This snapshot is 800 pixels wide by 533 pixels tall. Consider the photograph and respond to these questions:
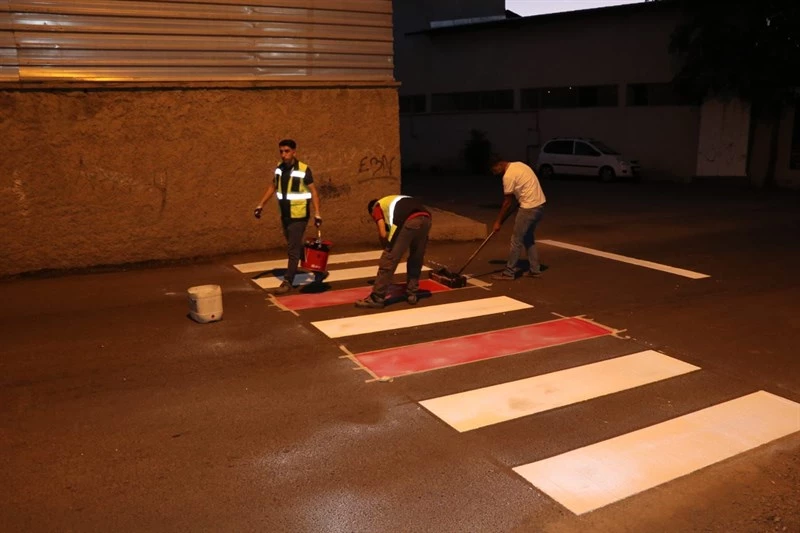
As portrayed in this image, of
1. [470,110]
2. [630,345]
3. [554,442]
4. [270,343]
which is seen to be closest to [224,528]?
[554,442]

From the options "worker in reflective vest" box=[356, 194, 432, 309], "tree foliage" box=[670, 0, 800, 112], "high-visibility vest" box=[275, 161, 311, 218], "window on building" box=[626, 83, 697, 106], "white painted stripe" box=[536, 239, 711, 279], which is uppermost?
"tree foliage" box=[670, 0, 800, 112]

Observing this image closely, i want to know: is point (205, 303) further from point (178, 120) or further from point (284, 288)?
point (178, 120)

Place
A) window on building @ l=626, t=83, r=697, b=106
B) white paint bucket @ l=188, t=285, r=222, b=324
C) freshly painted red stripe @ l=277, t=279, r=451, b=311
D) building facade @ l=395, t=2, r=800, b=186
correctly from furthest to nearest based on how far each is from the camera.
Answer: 1. window on building @ l=626, t=83, r=697, b=106
2. building facade @ l=395, t=2, r=800, b=186
3. freshly painted red stripe @ l=277, t=279, r=451, b=311
4. white paint bucket @ l=188, t=285, r=222, b=324

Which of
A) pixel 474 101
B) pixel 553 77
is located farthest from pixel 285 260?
pixel 474 101

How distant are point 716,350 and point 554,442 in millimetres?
2760

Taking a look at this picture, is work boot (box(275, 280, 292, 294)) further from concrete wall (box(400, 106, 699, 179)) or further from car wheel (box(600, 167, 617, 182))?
concrete wall (box(400, 106, 699, 179))

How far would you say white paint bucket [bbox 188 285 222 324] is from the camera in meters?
7.64

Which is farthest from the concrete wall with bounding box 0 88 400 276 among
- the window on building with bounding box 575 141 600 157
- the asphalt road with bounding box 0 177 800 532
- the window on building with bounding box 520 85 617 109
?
the window on building with bounding box 520 85 617 109

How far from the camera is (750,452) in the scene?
475 centimetres

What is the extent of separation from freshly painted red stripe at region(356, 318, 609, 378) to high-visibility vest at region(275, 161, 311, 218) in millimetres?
2710

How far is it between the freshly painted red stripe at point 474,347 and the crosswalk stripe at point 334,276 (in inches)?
123

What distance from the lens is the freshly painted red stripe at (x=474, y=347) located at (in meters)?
6.43

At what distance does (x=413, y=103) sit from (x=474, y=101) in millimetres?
3711

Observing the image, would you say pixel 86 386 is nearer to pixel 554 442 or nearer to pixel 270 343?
pixel 270 343
